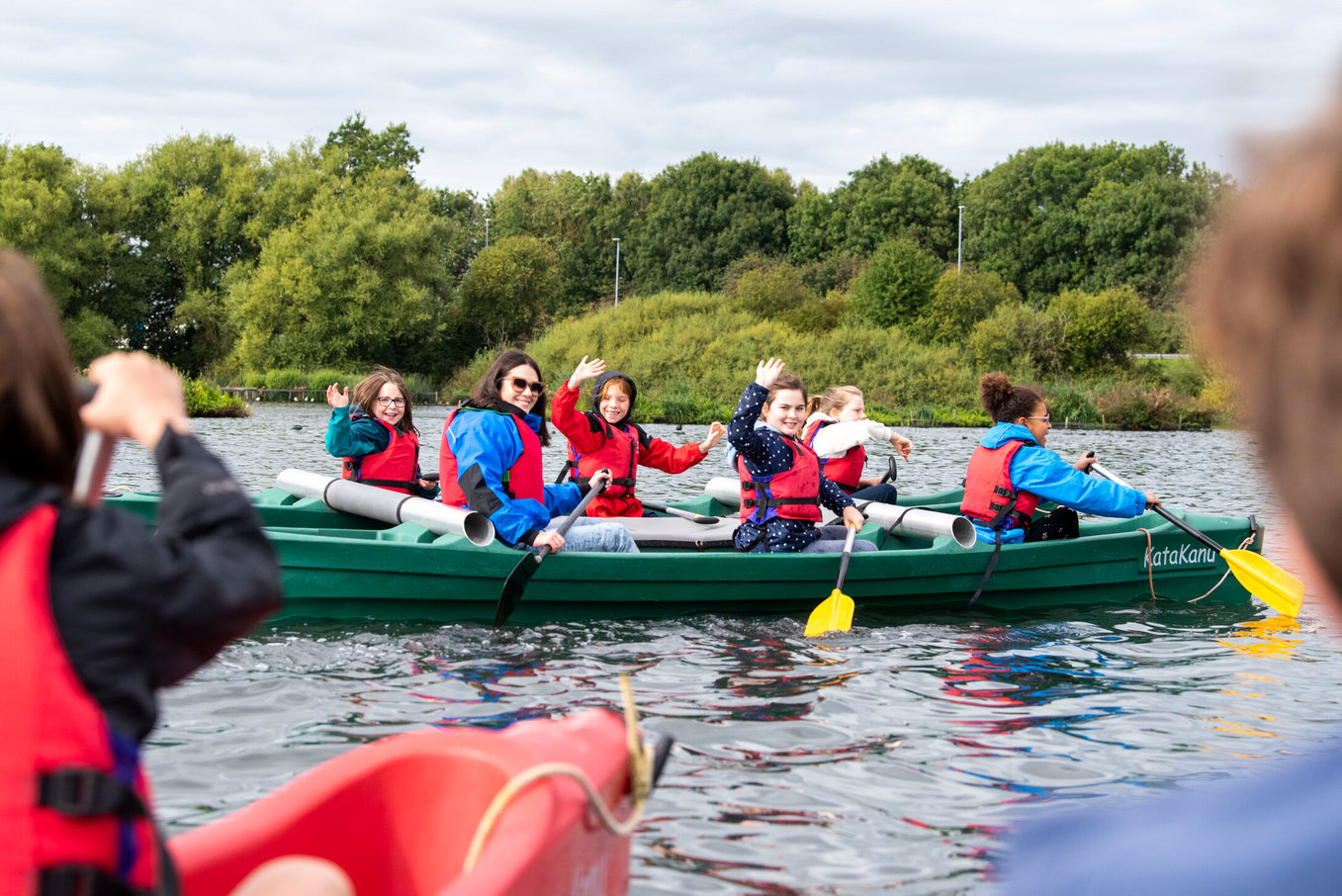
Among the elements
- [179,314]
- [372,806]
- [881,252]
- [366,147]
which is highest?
[366,147]

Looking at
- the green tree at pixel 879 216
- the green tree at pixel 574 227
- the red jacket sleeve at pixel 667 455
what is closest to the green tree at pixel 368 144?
the green tree at pixel 574 227

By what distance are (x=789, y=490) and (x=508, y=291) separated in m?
40.0

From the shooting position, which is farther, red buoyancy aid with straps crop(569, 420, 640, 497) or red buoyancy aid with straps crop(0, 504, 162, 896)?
red buoyancy aid with straps crop(569, 420, 640, 497)

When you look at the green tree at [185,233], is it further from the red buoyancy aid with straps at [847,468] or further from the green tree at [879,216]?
the red buoyancy aid with straps at [847,468]

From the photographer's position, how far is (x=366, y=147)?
4669cm

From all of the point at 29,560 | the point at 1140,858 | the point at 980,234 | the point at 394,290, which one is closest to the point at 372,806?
the point at 29,560

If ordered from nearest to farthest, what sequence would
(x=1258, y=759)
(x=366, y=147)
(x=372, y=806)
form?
(x=372, y=806) → (x=1258, y=759) → (x=366, y=147)

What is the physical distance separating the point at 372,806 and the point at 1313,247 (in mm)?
1640

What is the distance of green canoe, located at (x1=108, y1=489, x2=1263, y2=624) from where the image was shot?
5.39 m

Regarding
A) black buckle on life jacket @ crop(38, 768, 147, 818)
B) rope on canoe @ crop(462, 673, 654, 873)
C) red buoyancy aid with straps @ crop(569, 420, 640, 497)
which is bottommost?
rope on canoe @ crop(462, 673, 654, 873)

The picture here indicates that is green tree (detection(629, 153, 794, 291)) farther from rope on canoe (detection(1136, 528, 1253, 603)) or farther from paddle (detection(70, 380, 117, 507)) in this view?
paddle (detection(70, 380, 117, 507))

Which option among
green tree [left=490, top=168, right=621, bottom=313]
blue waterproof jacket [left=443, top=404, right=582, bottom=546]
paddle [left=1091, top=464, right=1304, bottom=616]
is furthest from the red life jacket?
green tree [left=490, top=168, right=621, bottom=313]

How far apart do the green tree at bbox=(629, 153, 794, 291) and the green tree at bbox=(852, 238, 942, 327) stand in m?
10.5

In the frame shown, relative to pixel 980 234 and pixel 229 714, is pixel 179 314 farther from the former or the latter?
pixel 229 714
